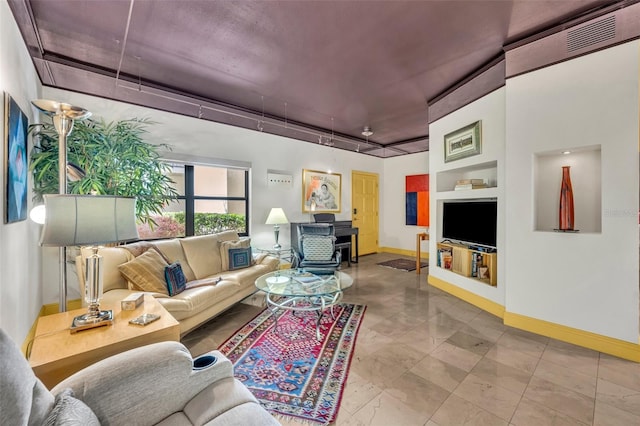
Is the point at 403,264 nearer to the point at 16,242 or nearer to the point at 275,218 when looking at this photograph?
the point at 275,218

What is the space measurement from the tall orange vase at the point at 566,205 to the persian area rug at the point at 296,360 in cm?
230

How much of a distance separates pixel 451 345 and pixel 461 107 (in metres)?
2.99

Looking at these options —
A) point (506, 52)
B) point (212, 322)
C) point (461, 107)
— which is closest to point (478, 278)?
point (461, 107)

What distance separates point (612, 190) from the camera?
238 centimetres

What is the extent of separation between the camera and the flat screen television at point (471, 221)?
11.1ft

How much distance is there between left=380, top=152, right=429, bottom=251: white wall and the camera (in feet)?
22.7

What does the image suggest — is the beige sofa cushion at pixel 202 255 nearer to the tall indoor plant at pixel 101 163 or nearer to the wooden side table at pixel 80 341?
the tall indoor plant at pixel 101 163

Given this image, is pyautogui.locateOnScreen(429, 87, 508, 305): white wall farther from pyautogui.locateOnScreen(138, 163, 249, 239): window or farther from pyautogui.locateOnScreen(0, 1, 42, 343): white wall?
pyautogui.locateOnScreen(0, 1, 42, 343): white wall

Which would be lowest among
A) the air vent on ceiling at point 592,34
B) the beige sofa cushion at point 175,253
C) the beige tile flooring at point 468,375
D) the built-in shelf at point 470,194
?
the beige tile flooring at point 468,375

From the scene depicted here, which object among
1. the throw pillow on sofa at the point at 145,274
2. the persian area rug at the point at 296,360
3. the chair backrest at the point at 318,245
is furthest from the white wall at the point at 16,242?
the chair backrest at the point at 318,245

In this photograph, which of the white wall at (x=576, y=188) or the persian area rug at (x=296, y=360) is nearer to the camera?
the persian area rug at (x=296, y=360)

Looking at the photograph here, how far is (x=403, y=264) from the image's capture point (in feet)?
19.6

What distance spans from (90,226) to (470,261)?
4050 millimetres

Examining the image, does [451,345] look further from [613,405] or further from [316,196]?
[316,196]
